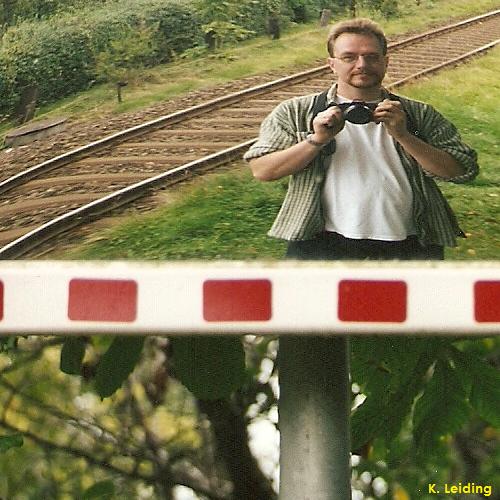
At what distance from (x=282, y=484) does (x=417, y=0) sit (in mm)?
877

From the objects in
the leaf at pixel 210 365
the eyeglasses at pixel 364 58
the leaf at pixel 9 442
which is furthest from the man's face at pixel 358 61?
the leaf at pixel 9 442

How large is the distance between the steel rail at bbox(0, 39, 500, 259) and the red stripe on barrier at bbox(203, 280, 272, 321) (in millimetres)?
162

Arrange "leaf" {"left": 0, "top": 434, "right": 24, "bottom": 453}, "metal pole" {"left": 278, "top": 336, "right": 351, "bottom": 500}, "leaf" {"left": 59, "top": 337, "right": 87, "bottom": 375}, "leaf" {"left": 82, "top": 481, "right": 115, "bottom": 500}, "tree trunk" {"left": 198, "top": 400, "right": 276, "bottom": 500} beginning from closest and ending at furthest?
"metal pole" {"left": 278, "top": 336, "right": 351, "bottom": 500} → "leaf" {"left": 59, "top": 337, "right": 87, "bottom": 375} → "leaf" {"left": 0, "top": 434, "right": 24, "bottom": 453} → "leaf" {"left": 82, "top": 481, "right": 115, "bottom": 500} → "tree trunk" {"left": 198, "top": 400, "right": 276, "bottom": 500}

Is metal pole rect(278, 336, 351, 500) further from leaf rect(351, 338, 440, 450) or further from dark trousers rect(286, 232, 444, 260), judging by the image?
dark trousers rect(286, 232, 444, 260)

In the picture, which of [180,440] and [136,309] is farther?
[180,440]

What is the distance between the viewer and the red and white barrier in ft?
4.24

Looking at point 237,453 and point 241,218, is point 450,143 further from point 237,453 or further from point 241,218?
point 237,453

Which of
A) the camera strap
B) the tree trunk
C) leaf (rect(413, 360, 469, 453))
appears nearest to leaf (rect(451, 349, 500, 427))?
leaf (rect(413, 360, 469, 453))

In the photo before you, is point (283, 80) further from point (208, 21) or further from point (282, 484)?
point (282, 484)


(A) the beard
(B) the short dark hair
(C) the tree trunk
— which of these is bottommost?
(C) the tree trunk

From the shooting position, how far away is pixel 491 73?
1.36 meters

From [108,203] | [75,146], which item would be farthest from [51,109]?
[108,203]

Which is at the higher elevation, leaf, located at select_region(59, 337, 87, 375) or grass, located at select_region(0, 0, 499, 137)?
grass, located at select_region(0, 0, 499, 137)

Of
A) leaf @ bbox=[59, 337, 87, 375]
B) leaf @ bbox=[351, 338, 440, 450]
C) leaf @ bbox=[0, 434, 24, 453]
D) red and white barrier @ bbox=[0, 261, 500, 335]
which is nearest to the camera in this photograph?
red and white barrier @ bbox=[0, 261, 500, 335]
